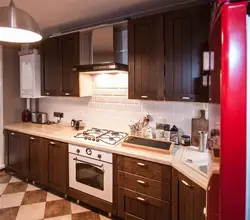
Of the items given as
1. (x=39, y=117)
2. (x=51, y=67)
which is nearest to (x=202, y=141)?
(x=51, y=67)

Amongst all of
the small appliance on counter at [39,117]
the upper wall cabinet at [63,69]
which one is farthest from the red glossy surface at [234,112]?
the small appliance on counter at [39,117]

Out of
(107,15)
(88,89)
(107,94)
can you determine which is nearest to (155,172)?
(107,94)

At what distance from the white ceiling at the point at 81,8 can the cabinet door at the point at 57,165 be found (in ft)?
5.27

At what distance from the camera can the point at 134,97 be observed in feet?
7.81

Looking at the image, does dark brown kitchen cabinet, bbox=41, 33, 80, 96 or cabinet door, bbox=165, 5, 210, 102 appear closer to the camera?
cabinet door, bbox=165, 5, 210, 102

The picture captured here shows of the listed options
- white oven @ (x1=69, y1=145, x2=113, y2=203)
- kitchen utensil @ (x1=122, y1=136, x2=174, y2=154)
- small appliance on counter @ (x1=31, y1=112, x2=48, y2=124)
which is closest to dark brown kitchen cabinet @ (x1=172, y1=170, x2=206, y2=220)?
kitchen utensil @ (x1=122, y1=136, x2=174, y2=154)

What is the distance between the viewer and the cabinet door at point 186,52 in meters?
1.96

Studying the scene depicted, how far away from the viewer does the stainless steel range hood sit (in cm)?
246

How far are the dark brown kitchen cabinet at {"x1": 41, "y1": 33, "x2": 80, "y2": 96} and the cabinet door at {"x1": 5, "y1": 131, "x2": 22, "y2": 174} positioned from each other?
849mm

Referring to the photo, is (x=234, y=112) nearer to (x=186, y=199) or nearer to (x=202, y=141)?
(x=186, y=199)

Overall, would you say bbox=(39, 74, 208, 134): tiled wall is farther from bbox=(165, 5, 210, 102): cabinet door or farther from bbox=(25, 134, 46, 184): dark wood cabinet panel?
bbox=(25, 134, 46, 184): dark wood cabinet panel

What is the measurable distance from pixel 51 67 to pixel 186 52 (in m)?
2.03

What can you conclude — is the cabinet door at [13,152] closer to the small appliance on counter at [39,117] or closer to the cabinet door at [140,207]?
the small appliance on counter at [39,117]

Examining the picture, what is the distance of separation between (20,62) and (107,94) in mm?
1748
